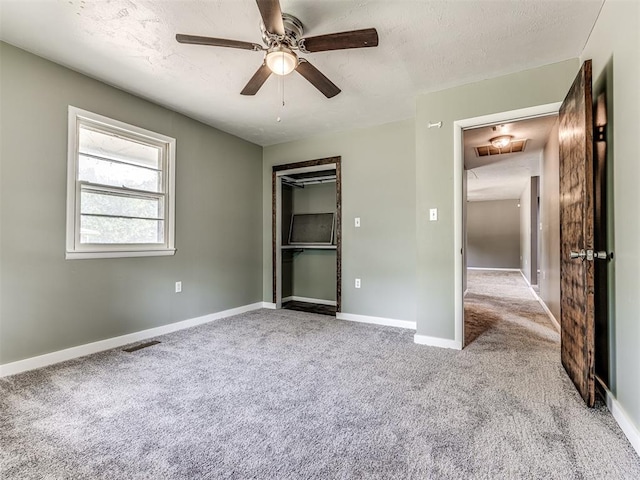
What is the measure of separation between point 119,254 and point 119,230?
0.78 ft

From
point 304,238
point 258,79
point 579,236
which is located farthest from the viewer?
point 304,238

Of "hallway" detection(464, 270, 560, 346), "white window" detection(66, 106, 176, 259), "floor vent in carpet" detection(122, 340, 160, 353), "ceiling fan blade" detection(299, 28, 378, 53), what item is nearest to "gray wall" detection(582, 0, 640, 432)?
"ceiling fan blade" detection(299, 28, 378, 53)

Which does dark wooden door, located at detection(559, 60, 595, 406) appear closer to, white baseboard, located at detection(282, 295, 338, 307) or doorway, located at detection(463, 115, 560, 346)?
doorway, located at detection(463, 115, 560, 346)

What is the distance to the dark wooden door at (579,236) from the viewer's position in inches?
70.7

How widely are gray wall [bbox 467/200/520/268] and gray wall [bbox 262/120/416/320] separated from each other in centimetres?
868

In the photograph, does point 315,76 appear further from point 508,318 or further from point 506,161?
point 506,161

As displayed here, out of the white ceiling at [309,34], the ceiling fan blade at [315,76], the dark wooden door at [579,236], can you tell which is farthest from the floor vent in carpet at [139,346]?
the dark wooden door at [579,236]

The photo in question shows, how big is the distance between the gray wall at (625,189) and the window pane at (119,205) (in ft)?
12.1

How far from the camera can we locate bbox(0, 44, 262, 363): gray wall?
91.3 inches

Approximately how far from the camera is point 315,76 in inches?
88.6

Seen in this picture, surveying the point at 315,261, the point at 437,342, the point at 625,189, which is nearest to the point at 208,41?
the point at 625,189

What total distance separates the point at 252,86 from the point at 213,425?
2233 mm

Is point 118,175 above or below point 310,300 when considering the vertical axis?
above

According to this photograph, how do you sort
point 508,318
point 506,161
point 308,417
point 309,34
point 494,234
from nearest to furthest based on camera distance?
point 308,417, point 309,34, point 508,318, point 506,161, point 494,234
